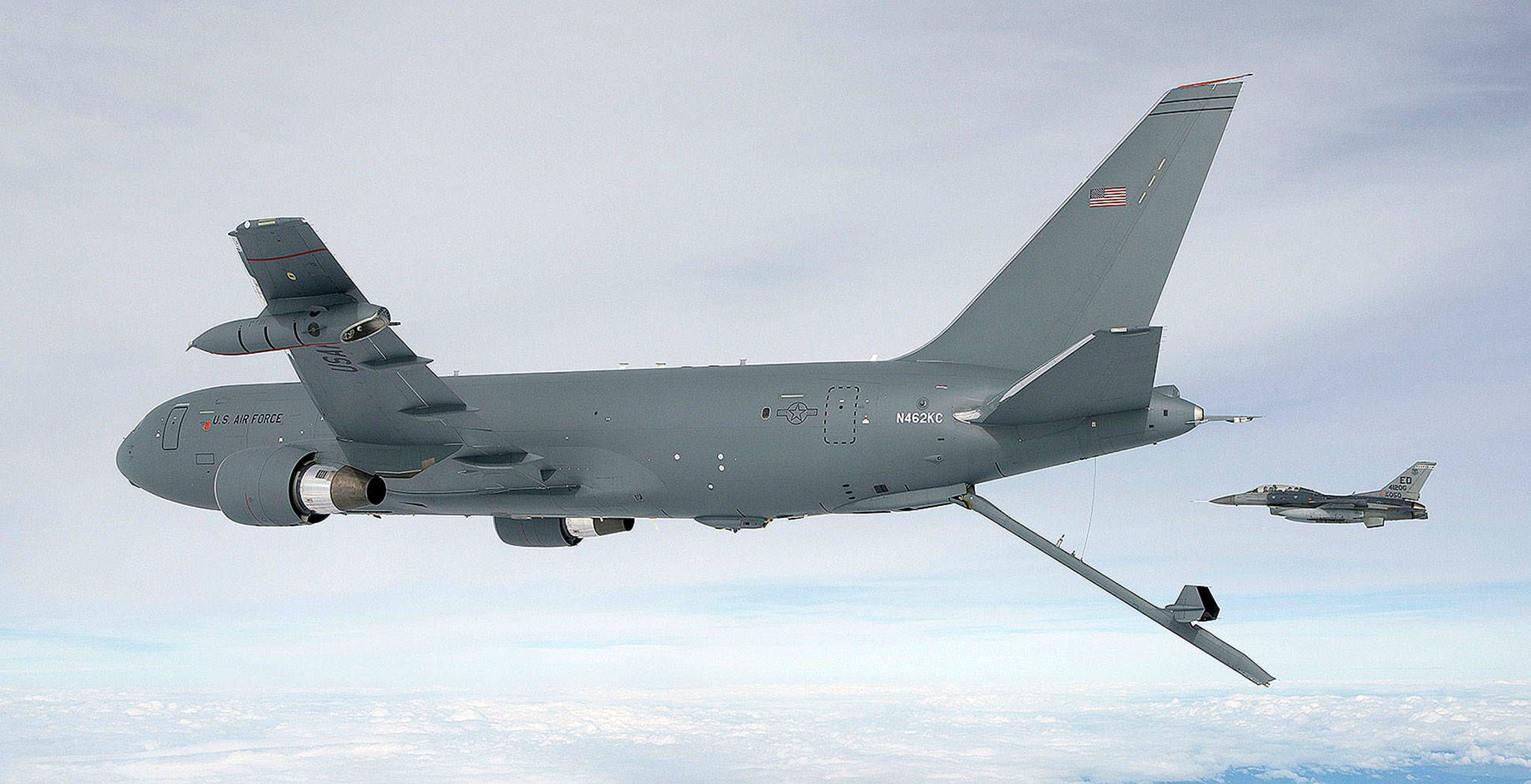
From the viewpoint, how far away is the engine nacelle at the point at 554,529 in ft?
63.8

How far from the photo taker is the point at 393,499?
57.6 ft

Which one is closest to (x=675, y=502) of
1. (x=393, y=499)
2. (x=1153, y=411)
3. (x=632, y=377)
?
(x=632, y=377)

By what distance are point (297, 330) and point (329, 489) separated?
121 inches

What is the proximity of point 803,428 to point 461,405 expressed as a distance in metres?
4.89

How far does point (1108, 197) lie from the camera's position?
46.1ft

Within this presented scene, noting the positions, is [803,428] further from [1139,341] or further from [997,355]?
[1139,341]

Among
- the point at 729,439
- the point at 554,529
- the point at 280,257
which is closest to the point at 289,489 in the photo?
the point at 280,257

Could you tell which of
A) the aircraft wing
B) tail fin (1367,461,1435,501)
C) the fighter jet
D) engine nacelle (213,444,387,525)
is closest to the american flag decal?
the fighter jet

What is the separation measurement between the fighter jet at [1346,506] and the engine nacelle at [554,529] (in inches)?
391

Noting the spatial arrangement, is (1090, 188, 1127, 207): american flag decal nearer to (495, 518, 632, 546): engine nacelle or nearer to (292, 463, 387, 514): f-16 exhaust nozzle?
(495, 518, 632, 546): engine nacelle

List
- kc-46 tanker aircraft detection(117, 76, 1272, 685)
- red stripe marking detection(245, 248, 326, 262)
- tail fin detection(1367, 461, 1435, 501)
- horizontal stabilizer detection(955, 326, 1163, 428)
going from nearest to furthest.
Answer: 1. horizontal stabilizer detection(955, 326, 1163, 428)
2. kc-46 tanker aircraft detection(117, 76, 1272, 685)
3. red stripe marking detection(245, 248, 326, 262)
4. tail fin detection(1367, 461, 1435, 501)

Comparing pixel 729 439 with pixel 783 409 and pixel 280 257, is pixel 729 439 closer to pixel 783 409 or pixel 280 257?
pixel 783 409

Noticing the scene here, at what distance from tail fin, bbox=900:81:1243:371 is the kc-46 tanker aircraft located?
0.08 feet

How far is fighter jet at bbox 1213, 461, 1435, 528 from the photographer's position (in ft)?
62.5
